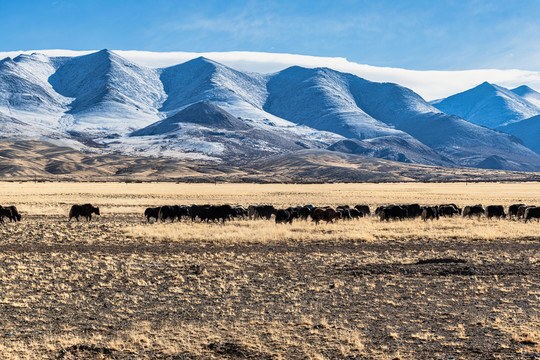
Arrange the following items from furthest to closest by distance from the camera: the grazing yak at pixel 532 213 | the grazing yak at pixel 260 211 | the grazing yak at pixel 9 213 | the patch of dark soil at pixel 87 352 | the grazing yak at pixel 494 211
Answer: the grazing yak at pixel 494 211, the grazing yak at pixel 260 211, the grazing yak at pixel 532 213, the grazing yak at pixel 9 213, the patch of dark soil at pixel 87 352

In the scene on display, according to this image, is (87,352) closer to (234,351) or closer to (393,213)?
(234,351)

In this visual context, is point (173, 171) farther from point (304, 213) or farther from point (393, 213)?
point (393, 213)

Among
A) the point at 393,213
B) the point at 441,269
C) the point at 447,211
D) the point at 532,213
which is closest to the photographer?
the point at 441,269

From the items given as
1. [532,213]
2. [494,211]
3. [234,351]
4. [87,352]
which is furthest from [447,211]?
[87,352]

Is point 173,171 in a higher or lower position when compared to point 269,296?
higher

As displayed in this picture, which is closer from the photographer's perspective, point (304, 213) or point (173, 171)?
point (304, 213)

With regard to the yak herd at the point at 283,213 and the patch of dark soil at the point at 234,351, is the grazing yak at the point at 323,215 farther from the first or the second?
the patch of dark soil at the point at 234,351

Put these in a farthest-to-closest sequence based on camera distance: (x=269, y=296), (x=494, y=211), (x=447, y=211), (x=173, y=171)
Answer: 1. (x=173, y=171)
2. (x=447, y=211)
3. (x=494, y=211)
4. (x=269, y=296)

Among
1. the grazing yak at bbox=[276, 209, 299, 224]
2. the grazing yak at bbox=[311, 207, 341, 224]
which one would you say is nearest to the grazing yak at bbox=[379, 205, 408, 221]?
the grazing yak at bbox=[311, 207, 341, 224]

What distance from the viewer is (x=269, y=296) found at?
1341cm

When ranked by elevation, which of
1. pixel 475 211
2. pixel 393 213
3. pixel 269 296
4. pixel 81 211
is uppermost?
pixel 475 211

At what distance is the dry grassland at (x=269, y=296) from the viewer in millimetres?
9719

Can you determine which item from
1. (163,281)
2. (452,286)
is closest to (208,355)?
(163,281)

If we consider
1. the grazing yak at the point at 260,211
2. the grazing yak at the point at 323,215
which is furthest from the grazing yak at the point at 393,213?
the grazing yak at the point at 260,211
